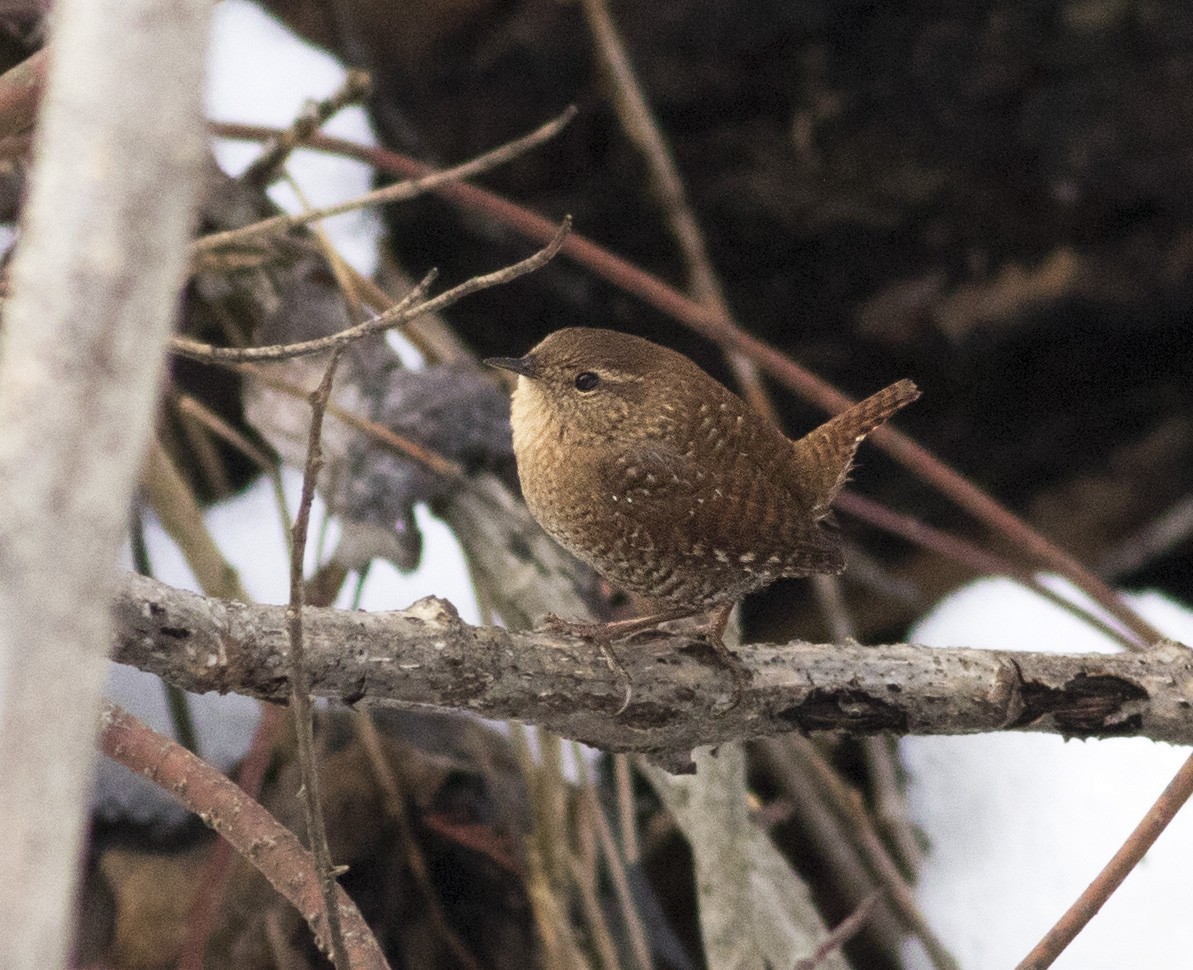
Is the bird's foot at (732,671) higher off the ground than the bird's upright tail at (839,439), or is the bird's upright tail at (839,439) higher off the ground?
the bird's upright tail at (839,439)

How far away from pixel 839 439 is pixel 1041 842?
1.28 metres

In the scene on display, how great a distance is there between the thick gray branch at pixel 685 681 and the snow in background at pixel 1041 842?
2.61ft


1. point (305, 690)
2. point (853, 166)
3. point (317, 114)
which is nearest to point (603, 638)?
point (305, 690)

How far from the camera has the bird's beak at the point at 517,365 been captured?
7.13ft

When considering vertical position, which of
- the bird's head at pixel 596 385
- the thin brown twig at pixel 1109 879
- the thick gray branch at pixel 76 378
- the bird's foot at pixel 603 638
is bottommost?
the thin brown twig at pixel 1109 879

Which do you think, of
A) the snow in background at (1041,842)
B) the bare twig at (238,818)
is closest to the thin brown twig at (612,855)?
the snow in background at (1041,842)

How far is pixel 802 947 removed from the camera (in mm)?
2328

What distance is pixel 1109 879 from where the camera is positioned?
1.58m

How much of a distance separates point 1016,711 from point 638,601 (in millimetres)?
737

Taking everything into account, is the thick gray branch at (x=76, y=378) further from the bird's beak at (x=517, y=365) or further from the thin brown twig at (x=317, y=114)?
the thin brown twig at (x=317, y=114)

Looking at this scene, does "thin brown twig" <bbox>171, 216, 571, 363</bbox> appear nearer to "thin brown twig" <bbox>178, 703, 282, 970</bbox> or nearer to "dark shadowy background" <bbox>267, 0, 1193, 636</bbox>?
"thin brown twig" <bbox>178, 703, 282, 970</bbox>

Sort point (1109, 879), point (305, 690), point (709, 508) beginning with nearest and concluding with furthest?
point (305, 690) → point (1109, 879) → point (709, 508)

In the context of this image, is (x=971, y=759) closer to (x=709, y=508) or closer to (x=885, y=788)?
(x=885, y=788)

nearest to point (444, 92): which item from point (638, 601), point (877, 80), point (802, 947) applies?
point (877, 80)
